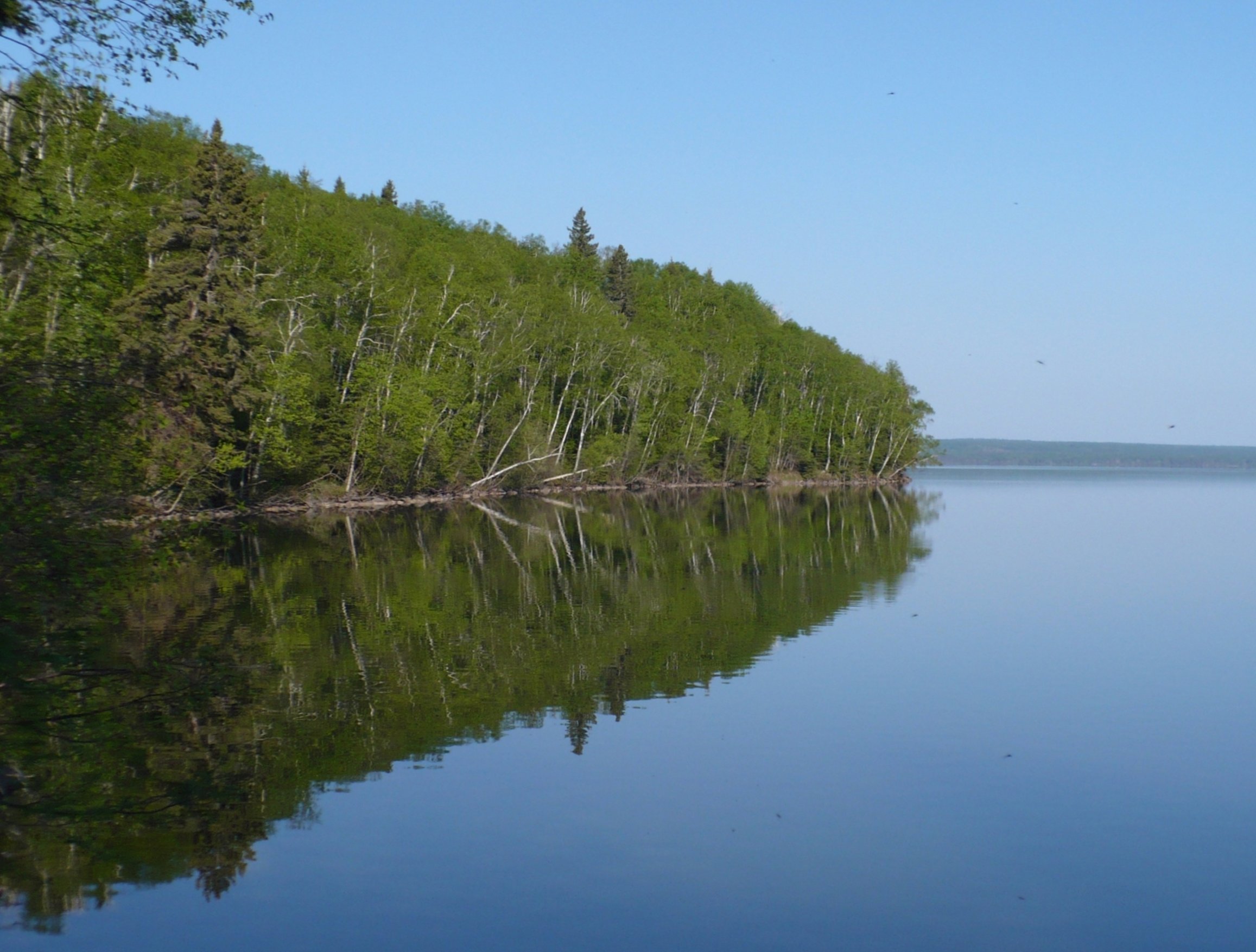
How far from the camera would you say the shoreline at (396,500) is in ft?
51.6

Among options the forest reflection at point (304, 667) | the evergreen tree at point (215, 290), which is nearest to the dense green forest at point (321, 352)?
the evergreen tree at point (215, 290)

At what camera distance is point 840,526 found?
170ft

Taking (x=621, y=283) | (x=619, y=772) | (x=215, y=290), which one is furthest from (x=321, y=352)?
(x=621, y=283)

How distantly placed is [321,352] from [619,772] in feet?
143

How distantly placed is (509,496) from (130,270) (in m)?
31.3

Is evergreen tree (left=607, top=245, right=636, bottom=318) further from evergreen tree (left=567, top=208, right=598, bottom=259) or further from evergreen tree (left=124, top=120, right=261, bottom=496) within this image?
evergreen tree (left=124, top=120, right=261, bottom=496)

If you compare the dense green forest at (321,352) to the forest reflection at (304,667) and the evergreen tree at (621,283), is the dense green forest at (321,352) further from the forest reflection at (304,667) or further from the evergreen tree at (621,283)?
the forest reflection at (304,667)

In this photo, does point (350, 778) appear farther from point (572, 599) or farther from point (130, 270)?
point (130, 270)

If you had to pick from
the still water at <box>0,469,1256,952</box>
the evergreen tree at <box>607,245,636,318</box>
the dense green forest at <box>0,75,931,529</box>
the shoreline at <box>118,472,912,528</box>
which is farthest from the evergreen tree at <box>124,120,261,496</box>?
the evergreen tree at <box>607,245,636,318</box>

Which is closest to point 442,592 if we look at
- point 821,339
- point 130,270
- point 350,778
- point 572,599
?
point 572,599

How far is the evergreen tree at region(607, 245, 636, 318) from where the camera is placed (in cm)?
10906

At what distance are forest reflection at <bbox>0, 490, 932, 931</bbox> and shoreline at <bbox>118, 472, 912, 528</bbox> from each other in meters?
1.57

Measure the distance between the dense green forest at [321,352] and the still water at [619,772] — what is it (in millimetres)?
2343

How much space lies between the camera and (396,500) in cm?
6059
